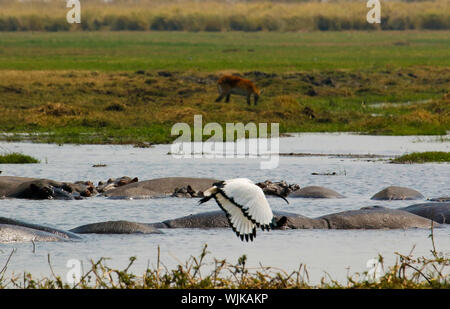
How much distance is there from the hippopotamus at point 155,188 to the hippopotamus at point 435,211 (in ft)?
10.8

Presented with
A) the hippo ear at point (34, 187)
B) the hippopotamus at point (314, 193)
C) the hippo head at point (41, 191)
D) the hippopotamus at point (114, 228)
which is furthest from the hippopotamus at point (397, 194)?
the hippo ear at point (34, 187)

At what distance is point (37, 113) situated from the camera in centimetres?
2589

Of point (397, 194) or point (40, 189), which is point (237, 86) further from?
point (40, 189)

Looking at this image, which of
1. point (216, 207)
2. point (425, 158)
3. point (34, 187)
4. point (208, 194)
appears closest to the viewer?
point (208, 194)

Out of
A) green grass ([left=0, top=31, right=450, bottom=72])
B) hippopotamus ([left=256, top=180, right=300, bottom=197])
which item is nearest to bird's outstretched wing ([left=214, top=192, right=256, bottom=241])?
hippopotamus ([left=256, top=180, right=300, bottom=197])

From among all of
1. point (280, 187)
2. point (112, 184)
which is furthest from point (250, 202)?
point (112, 184)

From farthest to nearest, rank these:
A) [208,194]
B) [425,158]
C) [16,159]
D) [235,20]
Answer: [235,20], [425,158], [16,159], [208,194]

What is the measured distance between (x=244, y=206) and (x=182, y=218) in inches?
173

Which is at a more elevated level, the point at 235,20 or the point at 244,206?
the point at 244,206

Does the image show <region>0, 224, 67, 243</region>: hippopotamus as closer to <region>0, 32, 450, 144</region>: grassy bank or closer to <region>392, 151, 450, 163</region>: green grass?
<region>392, 151, 450, 163</region>: green grass

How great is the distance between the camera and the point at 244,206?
753 centimetres

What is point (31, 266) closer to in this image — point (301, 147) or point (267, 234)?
point (267, 234)
